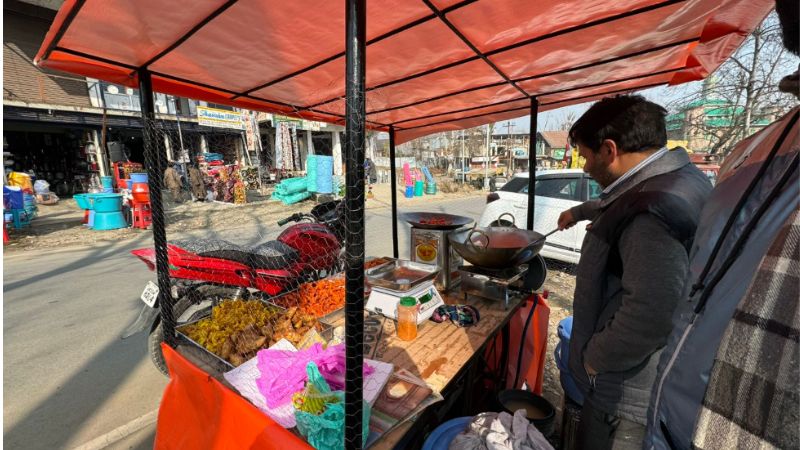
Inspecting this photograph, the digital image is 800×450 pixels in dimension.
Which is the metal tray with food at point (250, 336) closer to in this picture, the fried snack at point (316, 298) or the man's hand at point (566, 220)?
the fried snack at point (316, 298)

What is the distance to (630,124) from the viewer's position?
4.58 ft

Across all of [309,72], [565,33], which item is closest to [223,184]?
[309,72]

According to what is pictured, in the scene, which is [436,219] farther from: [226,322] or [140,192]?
[140,192]

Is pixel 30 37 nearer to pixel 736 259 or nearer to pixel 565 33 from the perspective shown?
pixel 565 33

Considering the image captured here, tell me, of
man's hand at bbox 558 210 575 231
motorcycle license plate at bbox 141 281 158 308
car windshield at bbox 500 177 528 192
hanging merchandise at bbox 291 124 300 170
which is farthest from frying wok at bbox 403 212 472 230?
hanging merchandise at bbox 291 124 300 170

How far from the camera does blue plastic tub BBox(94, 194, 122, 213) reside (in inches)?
332

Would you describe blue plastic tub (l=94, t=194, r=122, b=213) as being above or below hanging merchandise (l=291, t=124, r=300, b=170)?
below

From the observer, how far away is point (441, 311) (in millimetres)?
2191

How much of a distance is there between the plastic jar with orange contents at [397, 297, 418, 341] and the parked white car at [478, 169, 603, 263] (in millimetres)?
3570

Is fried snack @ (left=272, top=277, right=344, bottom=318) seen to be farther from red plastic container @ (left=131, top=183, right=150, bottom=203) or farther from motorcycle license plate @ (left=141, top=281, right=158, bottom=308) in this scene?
red plastic container @ (left=131, top=183, right=150, bottom=203)

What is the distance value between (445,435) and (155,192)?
6.99 feet

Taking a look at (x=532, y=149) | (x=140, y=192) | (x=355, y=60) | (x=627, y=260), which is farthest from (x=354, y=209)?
(x=140, y=192)

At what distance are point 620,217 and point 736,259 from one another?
0.53 metres

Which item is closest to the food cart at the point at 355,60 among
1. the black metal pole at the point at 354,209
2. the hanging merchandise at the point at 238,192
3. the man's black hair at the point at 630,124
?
the black metal pole at the point at 354,209
